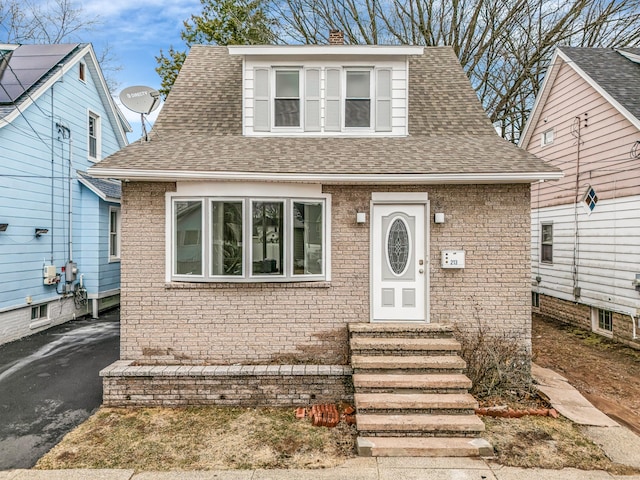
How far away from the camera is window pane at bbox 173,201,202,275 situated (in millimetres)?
6125

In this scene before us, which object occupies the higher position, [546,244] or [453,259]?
[546,244]

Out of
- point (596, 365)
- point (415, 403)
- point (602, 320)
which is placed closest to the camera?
point (415, 403)

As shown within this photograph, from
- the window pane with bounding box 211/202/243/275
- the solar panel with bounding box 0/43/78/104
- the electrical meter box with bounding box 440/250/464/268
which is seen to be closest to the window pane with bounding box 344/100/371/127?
the window pane with bounding box 211/202/243/275

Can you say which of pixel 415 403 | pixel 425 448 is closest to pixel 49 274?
pixel 415 403

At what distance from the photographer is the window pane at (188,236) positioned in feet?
20.1

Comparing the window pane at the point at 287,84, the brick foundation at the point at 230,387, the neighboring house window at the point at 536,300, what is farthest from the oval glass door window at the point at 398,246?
the neighboring house window at the point at 536,300

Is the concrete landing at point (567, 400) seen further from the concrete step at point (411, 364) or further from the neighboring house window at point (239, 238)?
the neighboring house window at point (239, 238)

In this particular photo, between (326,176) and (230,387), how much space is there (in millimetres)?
3538

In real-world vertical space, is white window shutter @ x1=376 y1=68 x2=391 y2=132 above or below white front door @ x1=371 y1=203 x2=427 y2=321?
above

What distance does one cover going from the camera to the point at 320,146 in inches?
273

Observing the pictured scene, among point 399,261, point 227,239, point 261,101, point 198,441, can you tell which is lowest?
point 198,441

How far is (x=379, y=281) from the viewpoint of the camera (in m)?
6.38

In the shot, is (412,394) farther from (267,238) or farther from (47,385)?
(47,385)

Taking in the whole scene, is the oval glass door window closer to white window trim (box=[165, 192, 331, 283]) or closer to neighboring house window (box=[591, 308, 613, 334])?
white window trim (box=[165, 192, 331, 283])
